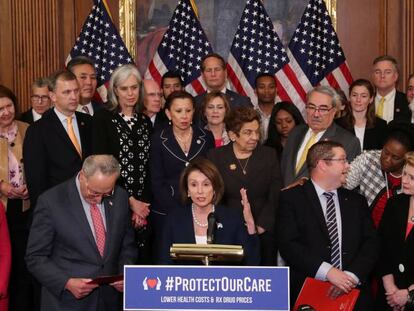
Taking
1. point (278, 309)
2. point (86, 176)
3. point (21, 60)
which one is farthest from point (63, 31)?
point (278, 309)

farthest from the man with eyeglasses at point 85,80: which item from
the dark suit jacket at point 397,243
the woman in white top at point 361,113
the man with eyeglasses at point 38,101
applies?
the dark suit jacket at point 397,243

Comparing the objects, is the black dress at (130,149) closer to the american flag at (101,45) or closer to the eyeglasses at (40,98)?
the eyeglasses at (40,98)

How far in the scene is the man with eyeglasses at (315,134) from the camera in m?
6.24

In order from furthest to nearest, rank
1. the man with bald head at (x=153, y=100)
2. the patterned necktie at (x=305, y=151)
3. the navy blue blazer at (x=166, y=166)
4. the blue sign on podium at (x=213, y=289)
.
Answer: the man with bald head at (x=153, y=100)
the patterned necktie at (x=305, y=151)
the navy blue blazer at (x=166, y=166)
the blue sign on podium at (x=213, y=289)

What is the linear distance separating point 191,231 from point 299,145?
5.82 ft

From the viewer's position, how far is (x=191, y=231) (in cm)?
487

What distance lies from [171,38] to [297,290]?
3.74 m

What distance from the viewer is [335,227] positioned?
5.16m

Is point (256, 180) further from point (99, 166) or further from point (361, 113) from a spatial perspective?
point (99, 166)

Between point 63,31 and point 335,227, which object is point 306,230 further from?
point 63,31

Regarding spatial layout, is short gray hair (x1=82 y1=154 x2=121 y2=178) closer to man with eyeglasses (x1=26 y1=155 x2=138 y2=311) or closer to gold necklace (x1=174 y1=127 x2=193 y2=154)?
man with eyeglasses (x1=26 y1=155 x2=138 y2=311)

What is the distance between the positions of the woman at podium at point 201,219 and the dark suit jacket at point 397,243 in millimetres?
900

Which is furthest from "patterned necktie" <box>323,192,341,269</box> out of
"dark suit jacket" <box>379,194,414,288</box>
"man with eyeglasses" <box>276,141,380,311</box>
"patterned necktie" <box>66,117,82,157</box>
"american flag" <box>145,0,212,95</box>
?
"american flag" <box>145,0,212,95</box>

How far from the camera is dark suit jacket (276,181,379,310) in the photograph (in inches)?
201
